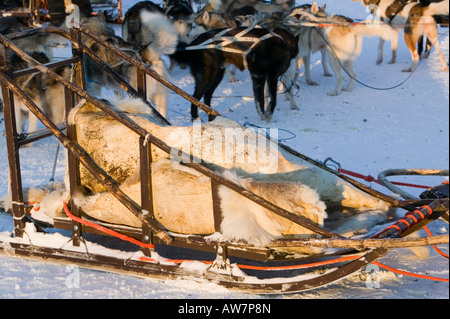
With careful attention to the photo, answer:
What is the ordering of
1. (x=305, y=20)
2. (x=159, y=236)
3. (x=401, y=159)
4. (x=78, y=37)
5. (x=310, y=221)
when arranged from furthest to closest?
1. (x=305, y=20)
2. (x=401, y=159)
3. (x=78, y=37)
4. (x=159, y=236)
5. (x=310, y=221)

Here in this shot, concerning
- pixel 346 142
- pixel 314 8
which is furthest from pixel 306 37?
pixel 346 142

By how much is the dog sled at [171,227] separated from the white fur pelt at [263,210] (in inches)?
0.4

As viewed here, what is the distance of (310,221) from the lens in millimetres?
2367

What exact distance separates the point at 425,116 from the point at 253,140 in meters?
4.16

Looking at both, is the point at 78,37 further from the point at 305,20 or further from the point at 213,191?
the point at 305,20

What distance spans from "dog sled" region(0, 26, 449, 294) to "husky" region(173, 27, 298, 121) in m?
3.57

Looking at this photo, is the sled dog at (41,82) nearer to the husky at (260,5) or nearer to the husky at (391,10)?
the husky at (260,5)

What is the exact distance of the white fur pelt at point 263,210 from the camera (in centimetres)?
246

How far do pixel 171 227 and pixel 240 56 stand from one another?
407 cm

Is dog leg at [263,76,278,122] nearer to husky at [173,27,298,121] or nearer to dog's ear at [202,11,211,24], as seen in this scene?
husky at [173,27,298,121]

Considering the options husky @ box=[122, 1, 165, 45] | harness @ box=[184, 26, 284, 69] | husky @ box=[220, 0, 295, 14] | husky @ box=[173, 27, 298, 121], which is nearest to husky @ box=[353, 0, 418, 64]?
husky @ box=[220, 0, 295, 14]

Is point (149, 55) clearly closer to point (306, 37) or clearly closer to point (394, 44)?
point (306, 37)

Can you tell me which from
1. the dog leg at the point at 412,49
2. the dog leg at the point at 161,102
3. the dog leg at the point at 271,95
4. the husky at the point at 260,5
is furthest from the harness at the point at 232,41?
the dog leg at the point at 412,49

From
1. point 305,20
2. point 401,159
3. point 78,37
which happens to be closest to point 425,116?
point 401,159
